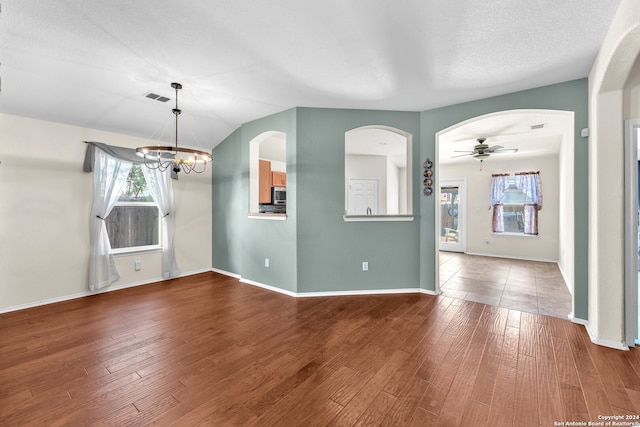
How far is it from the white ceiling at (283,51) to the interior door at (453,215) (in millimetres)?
4719

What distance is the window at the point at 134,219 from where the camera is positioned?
14.3ft

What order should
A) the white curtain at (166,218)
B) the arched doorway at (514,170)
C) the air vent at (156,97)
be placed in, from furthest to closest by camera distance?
1. the white curtain at (166,218)
2. the arched doorway at (514,170)
3. the air vent at (156,97)

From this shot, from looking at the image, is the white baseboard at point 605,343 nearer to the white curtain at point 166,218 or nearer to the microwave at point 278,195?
the microwave at point 278,195

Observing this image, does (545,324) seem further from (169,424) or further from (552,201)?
(552,201)

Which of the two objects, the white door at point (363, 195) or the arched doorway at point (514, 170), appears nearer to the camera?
the arched doorway at point (514, 170)

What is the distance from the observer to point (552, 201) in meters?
6.34

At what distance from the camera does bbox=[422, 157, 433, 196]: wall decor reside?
3844 mm

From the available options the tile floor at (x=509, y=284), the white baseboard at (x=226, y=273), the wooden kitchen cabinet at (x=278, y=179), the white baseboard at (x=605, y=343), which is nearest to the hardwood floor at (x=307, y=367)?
the white baseboard at (x=605, y=343)

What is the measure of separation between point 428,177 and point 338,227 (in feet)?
4.73

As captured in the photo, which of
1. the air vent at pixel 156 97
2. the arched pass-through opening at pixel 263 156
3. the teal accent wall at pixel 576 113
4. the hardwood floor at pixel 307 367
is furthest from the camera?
the arched pass-through opening at pixel 263 156

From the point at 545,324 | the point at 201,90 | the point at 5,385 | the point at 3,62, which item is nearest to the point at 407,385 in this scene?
the point at 545,324

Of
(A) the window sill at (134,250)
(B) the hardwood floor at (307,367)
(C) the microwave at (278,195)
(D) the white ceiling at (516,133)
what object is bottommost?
(B) the hardwood floor at (307,367)

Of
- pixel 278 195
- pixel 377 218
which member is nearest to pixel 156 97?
pixel 278 195

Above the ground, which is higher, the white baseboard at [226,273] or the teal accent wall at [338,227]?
the teal accent wall at [338,227]
